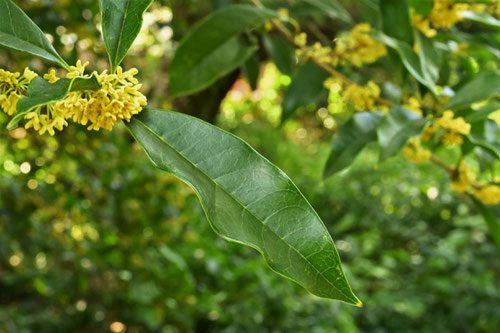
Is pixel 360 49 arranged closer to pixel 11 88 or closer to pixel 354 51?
pixel 354 51

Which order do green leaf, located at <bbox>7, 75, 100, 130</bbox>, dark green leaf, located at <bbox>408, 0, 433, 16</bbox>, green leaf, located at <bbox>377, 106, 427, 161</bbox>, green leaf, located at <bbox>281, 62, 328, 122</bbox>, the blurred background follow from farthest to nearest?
the blurred background → green leaf, located at <bbox>281, 62, 328, 122</bbox> → dark green leaf, located at <bbox>408, 0, 433, 16</bbox> → green leaf, located at <bbox>377, 106, 427, 161</bbox> → green leaf, located at <bbox>7, 75, 100, 130</bbox>

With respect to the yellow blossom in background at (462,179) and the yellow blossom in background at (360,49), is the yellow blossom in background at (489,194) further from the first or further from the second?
the yellow blossom in background at (360,49)

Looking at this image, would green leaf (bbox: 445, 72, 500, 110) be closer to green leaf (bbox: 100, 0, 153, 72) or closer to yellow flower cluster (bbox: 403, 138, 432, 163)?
yellow flower cluster (bbox: 403, 138, 432, 163)

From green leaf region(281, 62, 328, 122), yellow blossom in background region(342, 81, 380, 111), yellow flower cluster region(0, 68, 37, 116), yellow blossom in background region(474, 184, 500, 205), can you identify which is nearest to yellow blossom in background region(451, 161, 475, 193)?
yellow blossom in background region(474, 184, 500, 205)

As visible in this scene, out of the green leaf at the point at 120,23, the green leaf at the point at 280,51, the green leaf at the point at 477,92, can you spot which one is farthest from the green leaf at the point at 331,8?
the green leaf at the point at 120,23

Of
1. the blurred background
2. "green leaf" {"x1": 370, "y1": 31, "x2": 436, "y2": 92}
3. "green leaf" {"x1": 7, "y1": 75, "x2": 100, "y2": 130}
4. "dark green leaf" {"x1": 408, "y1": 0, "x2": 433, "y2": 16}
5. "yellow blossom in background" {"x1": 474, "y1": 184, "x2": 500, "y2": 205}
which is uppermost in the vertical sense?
"green leaf" {"x1": 7, "y1": 75, "x2": 100, "y2": 130}

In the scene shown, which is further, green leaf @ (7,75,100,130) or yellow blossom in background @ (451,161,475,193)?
yellow blossom in background @ (451,161,475,193)
